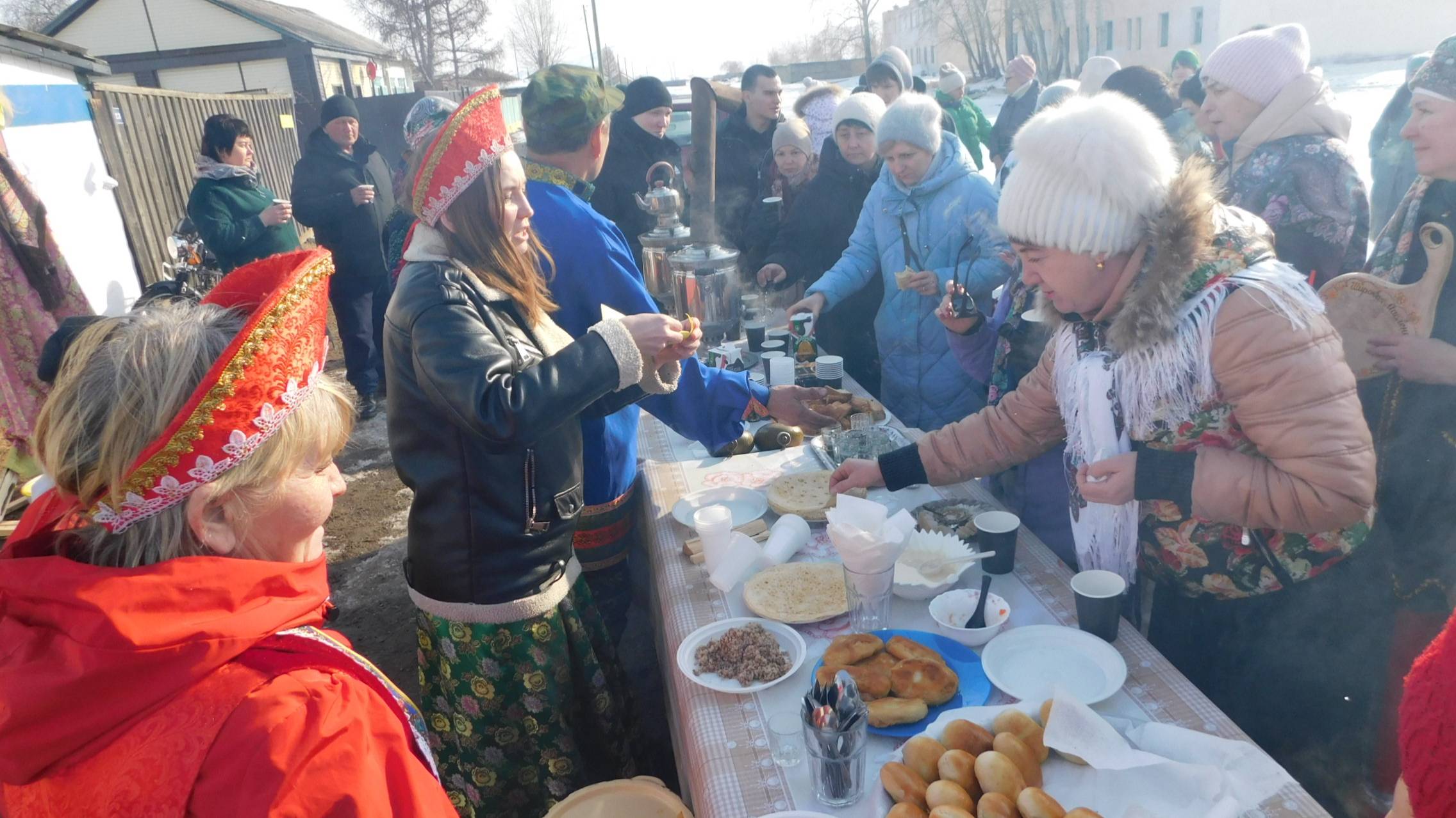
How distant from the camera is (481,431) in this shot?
6.16ft

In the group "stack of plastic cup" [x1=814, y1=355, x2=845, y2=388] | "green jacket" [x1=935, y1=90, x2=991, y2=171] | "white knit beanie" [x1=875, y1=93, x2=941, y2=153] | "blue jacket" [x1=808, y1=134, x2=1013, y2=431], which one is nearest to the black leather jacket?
"stack of plastic cup" [x1=814, y1=355, x2=845, y2=388]

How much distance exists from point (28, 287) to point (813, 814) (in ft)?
19.6

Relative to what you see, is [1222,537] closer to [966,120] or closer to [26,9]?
[966,120]

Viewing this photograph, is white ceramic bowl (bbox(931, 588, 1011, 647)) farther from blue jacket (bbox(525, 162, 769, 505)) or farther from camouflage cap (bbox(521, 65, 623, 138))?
camouflage cap (bbox(521, 65, 623, 138))

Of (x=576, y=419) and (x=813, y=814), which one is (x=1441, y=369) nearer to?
(x=813, y=814)

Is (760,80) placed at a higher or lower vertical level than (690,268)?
higher

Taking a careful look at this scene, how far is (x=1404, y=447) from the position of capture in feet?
8.52

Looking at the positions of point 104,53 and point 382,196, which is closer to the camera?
point 382,196

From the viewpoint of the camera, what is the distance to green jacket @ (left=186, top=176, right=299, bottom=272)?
6.57 m

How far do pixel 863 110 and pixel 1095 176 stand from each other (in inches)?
126

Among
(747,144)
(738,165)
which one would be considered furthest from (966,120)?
(738,165)

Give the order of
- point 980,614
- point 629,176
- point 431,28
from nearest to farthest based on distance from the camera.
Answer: point 980,614
point 629,176
point 431,28

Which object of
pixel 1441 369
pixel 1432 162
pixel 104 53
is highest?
pixel 104 53

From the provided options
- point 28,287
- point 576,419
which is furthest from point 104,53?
point 576,419
